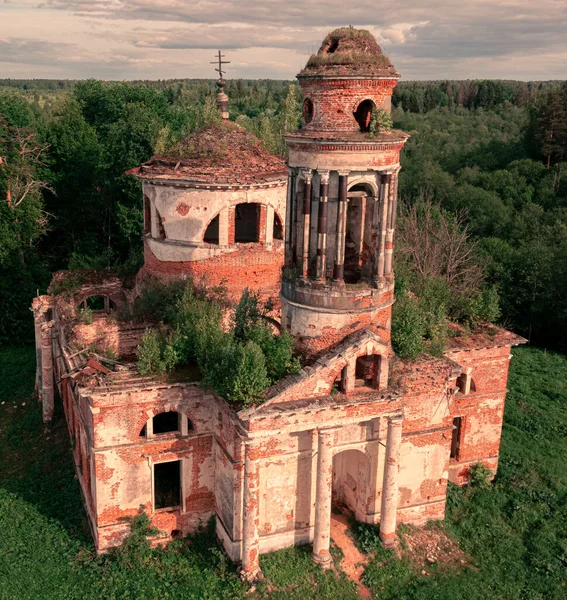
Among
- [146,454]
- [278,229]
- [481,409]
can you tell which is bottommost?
[481,409]

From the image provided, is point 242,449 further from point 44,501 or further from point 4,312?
point 4,312

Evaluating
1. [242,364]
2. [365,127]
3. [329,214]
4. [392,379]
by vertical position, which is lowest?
[392,379]

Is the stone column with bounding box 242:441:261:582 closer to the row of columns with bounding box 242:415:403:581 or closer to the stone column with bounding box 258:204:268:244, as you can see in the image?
the row of columns with bounding box 242:415:403:581

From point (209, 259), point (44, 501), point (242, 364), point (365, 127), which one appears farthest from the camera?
point (209, 259)

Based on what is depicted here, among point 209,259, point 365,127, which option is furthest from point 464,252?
point 365,127

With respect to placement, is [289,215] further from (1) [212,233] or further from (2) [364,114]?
(1) [212,233]

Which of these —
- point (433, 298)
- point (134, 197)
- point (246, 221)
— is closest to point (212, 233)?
point (246, 221)
